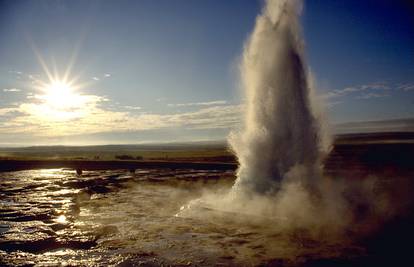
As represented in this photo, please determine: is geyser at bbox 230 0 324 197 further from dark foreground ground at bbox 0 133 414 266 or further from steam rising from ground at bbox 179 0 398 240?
dark foreground ground at bbox 0 133 414 266

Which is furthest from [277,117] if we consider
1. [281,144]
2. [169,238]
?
[169,238]

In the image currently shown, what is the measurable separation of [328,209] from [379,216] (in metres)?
1.82

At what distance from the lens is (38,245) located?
392 inches

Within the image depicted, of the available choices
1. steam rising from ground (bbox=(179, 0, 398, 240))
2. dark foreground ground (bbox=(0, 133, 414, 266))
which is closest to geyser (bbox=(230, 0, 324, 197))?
steam rising from ground (bbox=(179, 0, 398, 240))

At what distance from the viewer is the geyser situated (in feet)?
52.5

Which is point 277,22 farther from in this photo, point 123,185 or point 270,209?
point 123,185

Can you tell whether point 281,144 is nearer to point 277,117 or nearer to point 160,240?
point 277,117

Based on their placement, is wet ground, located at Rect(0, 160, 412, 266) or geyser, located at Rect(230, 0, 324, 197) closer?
wet ground, located at Rect(0, 160, 412, 266)

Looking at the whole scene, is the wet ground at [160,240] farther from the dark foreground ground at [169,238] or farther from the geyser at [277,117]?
the geyser at [277,117]

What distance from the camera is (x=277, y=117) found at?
16.5 m

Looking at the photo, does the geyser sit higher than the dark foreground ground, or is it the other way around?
the geyser

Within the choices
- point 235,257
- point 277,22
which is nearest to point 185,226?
point 235,257

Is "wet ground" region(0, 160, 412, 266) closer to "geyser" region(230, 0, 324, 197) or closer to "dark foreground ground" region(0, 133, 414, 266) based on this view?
"dark foreground ground" region(0, 133, 414, 266)

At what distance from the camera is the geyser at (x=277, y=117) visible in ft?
52.5
